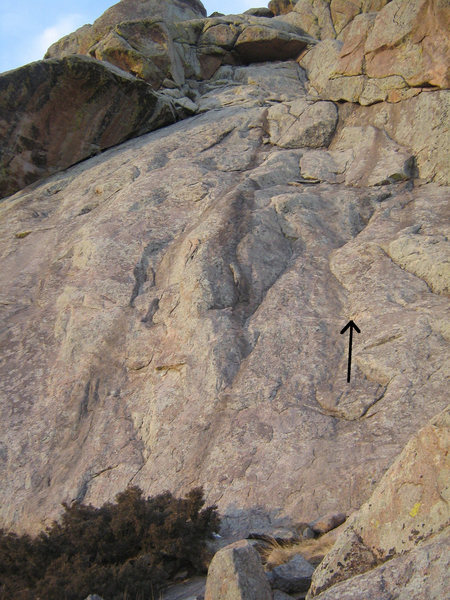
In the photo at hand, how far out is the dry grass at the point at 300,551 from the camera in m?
7.11

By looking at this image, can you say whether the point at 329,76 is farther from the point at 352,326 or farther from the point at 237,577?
the point at 237,577

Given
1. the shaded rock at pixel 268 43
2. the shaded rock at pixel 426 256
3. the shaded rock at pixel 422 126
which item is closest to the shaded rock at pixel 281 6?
the shaded rock at pixel 268 43

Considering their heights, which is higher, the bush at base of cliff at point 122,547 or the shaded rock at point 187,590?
the bush at base of cliff at point 122,547

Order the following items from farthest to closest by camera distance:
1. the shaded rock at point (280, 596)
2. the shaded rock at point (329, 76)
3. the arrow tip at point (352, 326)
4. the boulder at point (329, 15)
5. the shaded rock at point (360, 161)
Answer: the boulder at point (329, 15), the shaded rock at point (329, 76), the shaded rock at point (360, 161), the arrow tip at point (352, 326), the shaded rock at point (280, 596)

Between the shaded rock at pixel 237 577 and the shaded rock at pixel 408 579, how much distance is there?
78 centimetres

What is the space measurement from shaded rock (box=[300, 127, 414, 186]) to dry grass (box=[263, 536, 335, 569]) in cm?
1106

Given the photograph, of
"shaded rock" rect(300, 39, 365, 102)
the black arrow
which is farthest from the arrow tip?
"shaded rock" rect(300, 39, 365, 102)

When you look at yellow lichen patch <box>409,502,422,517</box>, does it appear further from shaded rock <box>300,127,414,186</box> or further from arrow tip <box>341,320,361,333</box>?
shaded rock <box>300,127,414,186</box>

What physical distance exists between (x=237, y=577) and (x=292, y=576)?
1.05 m

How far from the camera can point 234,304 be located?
1286cm

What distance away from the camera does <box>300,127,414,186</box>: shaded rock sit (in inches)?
648

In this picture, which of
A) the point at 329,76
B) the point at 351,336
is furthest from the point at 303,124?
the point at 351,336

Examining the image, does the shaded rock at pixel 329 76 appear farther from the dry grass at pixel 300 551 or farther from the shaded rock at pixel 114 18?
the dry grass at pixel 300 551

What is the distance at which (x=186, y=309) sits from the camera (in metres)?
12.8
